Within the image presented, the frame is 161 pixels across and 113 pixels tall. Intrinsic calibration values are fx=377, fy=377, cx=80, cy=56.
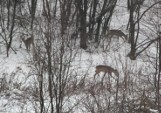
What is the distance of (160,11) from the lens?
25562 mm

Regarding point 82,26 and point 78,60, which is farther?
point 82,26

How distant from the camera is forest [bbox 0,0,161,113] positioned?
382 inches

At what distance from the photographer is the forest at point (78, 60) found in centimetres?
970

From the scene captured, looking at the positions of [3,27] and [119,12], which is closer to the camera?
[3,27]

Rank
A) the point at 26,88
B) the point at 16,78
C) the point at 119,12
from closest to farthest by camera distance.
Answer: the point at 26,88
the point at 16,78
the point at 119,12

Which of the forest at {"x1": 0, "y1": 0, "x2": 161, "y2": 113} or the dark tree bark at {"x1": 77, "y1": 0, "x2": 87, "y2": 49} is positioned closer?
the forest at {"x1": 0, "y1": 0, "x2": 161, "y2": 113}

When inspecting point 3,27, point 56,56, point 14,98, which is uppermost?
point 3,27

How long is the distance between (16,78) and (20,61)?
2594 millimetres

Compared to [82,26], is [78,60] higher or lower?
lower

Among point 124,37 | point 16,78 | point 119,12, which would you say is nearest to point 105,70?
point 16,78

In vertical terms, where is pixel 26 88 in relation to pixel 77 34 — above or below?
below

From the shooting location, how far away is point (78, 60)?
60.7 feet

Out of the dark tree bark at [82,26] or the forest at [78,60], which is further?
the dark tree bark at [82,26]

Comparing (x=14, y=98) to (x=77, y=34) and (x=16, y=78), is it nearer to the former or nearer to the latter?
(x=16, y=78)
